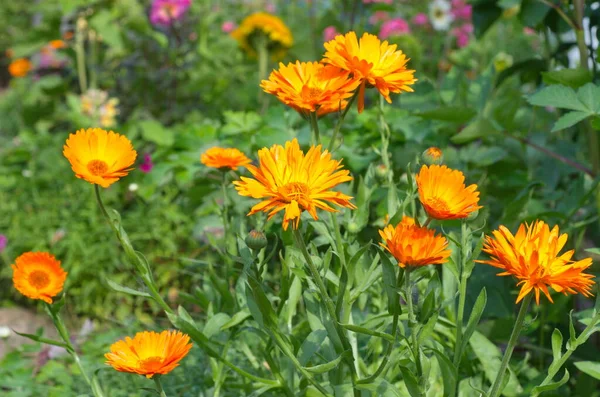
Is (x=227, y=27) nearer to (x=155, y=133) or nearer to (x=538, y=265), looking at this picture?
(x=155, y=133)

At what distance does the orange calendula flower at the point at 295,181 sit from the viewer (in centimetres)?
86

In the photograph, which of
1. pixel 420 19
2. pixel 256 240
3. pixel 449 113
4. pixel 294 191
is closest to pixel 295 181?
pixel 294 191

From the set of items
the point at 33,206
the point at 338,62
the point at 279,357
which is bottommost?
the point at 33,206

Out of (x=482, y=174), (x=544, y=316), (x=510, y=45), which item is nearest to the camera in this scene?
(x=544, y=316)

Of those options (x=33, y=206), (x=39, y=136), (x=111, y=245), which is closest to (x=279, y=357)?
(x=111, y=245)

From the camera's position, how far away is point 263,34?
2.84 metres

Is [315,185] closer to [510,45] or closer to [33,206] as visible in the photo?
[33,206]

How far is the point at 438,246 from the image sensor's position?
0.87 meters

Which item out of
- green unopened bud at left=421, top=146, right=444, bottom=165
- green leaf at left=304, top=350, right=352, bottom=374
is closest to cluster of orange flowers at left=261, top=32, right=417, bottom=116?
green unopened bud at left=421, top=146, right=444, bottom=165

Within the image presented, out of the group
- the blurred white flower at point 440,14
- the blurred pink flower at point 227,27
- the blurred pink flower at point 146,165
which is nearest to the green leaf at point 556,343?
the blurred pink flower at point 146,165

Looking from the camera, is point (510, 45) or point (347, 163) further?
point (510, 45)

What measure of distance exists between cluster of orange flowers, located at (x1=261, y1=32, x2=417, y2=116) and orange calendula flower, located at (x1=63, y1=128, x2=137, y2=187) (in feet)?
0.75

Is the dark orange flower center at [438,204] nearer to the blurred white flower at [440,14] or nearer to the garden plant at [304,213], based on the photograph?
the garden plant at [304,213]

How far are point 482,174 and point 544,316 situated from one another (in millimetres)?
416
